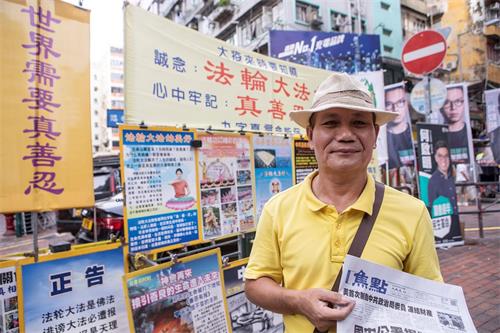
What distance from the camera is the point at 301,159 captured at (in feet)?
11.0

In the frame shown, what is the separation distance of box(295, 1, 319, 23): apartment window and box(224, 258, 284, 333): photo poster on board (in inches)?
761

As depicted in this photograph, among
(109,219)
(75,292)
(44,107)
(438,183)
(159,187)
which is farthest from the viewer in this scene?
(438,183)

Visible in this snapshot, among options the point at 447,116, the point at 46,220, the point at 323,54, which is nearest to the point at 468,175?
the point at 447,116

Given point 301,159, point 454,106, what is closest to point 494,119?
point 454,106

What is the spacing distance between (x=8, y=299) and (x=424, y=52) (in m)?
5.69

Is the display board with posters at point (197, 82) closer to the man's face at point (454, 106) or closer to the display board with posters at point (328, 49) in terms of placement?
the display board with posters at point (328, 49)

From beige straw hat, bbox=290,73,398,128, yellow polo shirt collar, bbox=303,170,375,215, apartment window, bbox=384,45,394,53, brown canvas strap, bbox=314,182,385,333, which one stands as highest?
apartment window, bbox=384,45,394,53

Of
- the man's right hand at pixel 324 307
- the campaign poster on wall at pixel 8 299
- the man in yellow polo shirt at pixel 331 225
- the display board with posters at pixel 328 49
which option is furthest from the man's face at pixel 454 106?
the campaign poster on wall at pixel 8 299

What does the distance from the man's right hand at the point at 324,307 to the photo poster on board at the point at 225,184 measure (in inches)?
55.4

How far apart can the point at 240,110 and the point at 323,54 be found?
27.3 feet

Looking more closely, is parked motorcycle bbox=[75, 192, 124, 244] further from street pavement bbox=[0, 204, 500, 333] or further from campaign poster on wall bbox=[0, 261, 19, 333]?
campaign poster on wall bbox=[0, 261, 19, 333]

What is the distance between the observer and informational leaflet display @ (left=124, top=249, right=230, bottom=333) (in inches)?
82.5

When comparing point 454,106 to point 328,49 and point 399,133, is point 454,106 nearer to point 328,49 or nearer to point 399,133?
point 399,133

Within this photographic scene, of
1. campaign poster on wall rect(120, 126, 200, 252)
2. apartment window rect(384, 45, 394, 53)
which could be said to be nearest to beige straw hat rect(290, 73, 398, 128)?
campaign poster on wall rect(120, 126, 200, 252)
